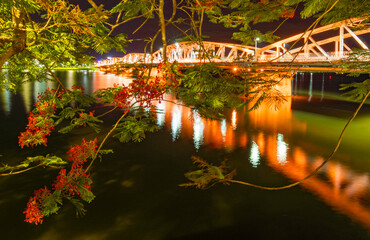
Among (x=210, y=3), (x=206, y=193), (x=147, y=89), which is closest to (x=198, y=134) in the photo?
(x=206, y=193)

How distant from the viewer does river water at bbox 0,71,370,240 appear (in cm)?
1073

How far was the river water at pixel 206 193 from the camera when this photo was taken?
10.7 meters

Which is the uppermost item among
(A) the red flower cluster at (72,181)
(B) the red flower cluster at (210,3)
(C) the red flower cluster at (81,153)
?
(B) the red flower cluster at (210,3)

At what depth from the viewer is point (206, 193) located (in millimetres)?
13227

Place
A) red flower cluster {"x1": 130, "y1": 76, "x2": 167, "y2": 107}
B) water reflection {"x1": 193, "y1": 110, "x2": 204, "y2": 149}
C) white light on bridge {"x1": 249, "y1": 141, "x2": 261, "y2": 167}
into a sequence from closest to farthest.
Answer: red flower cluster {"x1": 130, "y1": 76, "x2": 167, "y2": 107}
white light on bridge {"x1": 249, "y1": 141, "x2": 261, "y2": 167}
water reflection {"x1": 193, "y1": 110, "x2": 204, "y2": 149}

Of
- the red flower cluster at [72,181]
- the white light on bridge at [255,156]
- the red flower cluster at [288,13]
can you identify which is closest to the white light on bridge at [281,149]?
the white light on bridge at [255,156]

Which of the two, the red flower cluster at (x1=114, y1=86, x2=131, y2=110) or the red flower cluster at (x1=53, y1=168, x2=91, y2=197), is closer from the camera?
the red flower cluster at (x1=53, y1=168, x2=91, y2=197)

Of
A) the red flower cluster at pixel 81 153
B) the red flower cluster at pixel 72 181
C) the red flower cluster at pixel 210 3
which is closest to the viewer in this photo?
the red flower cluster at pixel 72 181

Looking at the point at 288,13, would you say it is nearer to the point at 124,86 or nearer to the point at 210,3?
the point at 210,3

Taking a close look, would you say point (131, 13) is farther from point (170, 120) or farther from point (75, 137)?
point (170, 120)

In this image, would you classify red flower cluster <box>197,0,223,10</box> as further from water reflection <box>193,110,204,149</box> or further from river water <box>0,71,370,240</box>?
water reflection <box>193,110,204,149</box>

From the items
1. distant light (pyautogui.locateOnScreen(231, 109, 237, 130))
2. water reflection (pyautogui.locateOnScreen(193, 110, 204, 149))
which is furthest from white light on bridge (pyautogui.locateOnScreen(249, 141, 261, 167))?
distant light (pyautogui.locateOnScreen(231, 109, 237, 130))

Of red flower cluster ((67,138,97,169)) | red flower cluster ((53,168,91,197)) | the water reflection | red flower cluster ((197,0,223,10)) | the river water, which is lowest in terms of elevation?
the river water

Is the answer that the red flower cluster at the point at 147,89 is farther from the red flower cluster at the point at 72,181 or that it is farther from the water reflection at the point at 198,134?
the water reflection at the point at 198,134
